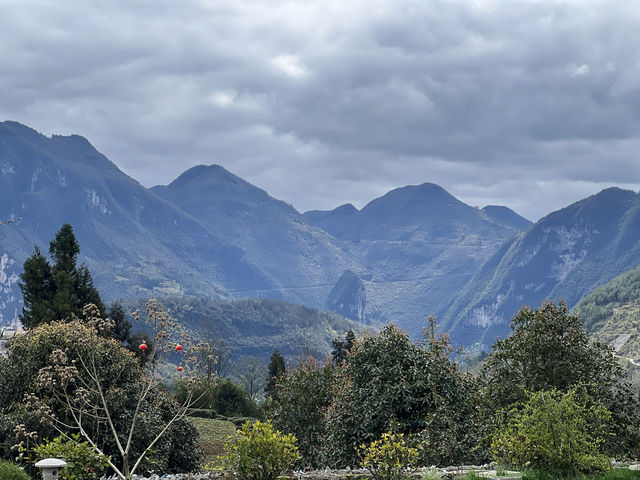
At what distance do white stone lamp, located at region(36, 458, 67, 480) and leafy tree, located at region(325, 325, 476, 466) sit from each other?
8.66 m

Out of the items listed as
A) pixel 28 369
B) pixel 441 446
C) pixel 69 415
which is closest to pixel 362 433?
pixel 441 446

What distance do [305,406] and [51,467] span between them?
474 inches

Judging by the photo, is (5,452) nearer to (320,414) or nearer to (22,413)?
(22,413)

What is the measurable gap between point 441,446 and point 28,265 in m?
A: 34.0

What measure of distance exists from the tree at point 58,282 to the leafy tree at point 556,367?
30.6 metres

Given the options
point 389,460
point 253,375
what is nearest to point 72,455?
point 389,460

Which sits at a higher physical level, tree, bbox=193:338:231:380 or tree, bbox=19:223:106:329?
tree, bbox=19:223:106:329

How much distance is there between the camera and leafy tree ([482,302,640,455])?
733 inches

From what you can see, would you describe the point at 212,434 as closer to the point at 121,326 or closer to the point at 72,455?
the point at 121,326

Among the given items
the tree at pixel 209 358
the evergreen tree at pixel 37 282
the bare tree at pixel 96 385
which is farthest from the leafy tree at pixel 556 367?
the evergreen tree at pixel 37 282

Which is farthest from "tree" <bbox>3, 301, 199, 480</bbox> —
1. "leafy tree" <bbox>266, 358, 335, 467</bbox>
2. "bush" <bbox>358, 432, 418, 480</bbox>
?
"bush" <bbox>358, 432, 418, 480</bbox>

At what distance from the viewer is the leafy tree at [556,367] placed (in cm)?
1861

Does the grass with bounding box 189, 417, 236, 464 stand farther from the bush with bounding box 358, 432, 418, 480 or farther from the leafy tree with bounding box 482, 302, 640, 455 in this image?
the bush with bounding box 358, 432, 418, 480

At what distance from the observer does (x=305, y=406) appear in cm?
2347
